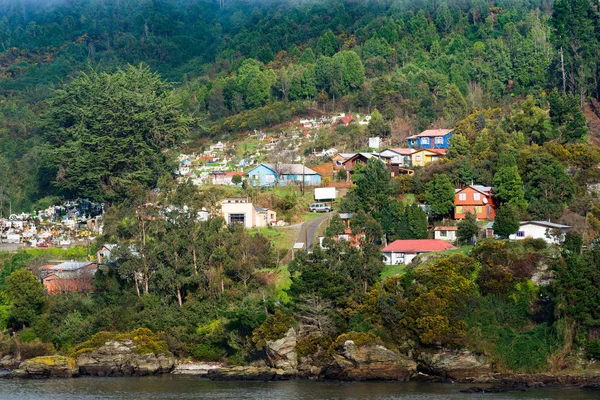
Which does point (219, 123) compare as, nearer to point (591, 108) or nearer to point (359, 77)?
point (359, 77)

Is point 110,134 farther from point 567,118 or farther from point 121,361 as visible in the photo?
point 567,118

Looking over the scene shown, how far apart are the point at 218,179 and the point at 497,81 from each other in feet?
67.1

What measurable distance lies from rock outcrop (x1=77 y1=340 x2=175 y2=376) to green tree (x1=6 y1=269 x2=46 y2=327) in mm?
5840

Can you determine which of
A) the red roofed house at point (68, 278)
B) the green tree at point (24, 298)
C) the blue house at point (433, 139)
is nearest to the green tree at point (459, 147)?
the blue house at point (433, 139)

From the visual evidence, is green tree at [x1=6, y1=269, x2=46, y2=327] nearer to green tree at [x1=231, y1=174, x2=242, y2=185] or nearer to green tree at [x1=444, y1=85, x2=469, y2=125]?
green tree at [x1=231, y1=174, x2=242, y2=185]

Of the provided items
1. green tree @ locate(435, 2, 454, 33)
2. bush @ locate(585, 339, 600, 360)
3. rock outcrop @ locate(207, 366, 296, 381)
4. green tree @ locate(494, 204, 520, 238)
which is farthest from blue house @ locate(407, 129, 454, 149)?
rock outcrop @ locate(207, 366, 296, 381)

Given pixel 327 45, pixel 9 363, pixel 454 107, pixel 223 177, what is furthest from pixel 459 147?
pixel 327 45

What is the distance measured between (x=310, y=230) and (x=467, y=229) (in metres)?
8.85

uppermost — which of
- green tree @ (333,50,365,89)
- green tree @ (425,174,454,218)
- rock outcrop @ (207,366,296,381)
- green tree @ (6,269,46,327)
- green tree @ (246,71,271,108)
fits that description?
green tree @ (333,50,365,89)

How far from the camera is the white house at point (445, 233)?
176 ft

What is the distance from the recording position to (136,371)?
153 feet

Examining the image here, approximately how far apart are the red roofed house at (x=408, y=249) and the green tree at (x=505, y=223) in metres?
2.27

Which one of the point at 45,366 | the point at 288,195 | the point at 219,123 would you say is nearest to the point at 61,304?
the point at 45,366

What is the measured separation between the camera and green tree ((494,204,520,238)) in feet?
165
